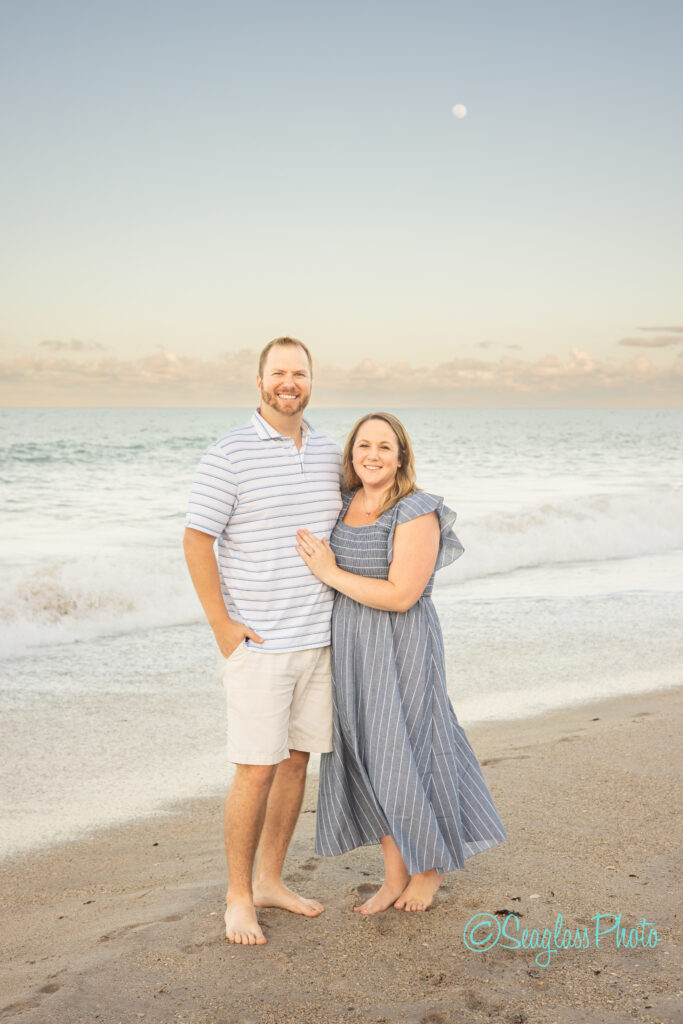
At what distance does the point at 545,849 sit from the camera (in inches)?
143

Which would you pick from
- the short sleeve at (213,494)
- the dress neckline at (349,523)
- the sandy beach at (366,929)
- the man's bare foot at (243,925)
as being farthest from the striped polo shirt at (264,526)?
the sandy beach at (366,929)

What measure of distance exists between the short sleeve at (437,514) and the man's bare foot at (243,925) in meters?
1.33

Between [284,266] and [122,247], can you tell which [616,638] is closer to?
[122,247]

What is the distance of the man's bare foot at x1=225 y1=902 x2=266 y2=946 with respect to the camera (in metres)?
2.93

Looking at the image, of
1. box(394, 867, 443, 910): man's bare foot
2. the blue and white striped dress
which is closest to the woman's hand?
the blue and white striped dress

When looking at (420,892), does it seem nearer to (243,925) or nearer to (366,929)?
(366,929)

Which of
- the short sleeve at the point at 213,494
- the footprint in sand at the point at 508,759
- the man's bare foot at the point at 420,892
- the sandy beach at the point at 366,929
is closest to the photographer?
the sandy beach at the point at 366,929

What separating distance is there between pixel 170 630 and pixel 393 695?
644cm

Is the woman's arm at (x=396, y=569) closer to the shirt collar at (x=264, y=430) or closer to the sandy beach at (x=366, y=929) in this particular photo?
the shirt collar at (x=264, y=430)

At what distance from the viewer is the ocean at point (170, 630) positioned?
513cm

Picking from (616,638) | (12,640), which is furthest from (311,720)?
(12,640)

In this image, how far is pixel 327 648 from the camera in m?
3.25

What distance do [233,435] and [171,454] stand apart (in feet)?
93.0

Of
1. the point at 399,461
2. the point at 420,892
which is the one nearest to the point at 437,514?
the point at 399,461
